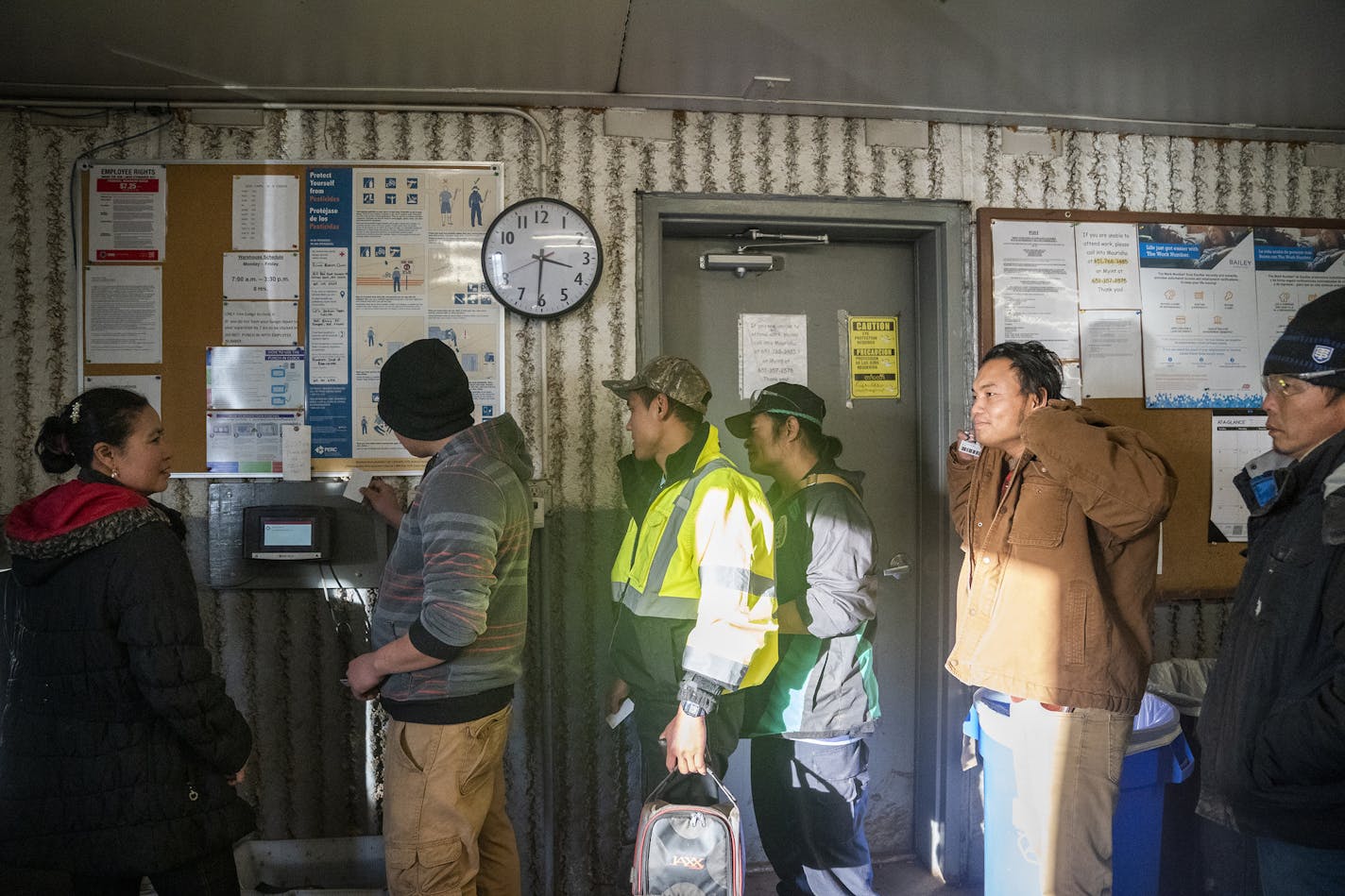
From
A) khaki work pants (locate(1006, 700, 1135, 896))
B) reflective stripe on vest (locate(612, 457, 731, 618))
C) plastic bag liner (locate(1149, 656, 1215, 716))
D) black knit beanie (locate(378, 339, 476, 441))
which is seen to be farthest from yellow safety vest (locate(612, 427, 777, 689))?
plastic bag liner (locate(1149, 656, 1215, 716))

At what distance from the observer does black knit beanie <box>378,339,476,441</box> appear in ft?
5.68

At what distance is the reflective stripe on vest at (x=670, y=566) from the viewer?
6.23 feet

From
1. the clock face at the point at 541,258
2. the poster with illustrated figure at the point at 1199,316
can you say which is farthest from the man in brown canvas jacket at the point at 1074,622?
the clock face at the point at 541,258

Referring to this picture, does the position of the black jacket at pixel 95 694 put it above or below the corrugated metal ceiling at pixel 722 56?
below

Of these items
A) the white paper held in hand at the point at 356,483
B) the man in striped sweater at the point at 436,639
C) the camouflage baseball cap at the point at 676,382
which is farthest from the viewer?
the white paper held in hand at the point at 356,483

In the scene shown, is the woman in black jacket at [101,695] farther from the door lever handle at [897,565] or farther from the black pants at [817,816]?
the door lever handle at [897,565]

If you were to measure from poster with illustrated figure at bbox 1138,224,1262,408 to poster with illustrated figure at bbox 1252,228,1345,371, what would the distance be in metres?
0.04

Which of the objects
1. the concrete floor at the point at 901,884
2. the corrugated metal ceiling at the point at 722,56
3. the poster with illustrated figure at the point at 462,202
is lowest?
the concrete floor at the point at 901,884

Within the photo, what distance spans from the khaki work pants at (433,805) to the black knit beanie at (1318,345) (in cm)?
176

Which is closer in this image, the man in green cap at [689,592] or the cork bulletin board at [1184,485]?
the man in green cap at [689,592]

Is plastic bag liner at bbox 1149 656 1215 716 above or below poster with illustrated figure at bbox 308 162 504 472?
below

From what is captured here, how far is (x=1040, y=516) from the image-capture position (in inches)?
72.6

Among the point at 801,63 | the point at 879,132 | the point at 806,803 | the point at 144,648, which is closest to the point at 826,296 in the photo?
the point at 879,132

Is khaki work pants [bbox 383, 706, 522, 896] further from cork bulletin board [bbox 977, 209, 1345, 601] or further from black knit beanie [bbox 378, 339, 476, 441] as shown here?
cork bulletin board [bbox 977, 209, 1345, 601]
